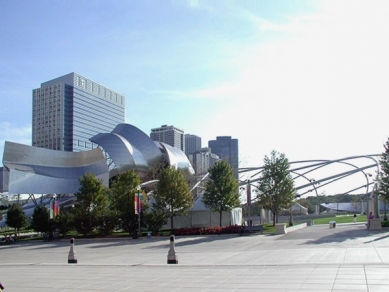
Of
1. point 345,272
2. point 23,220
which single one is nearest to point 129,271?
point 345,272

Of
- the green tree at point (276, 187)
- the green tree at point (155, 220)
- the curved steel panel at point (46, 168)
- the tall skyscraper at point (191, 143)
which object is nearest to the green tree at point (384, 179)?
the green tree at point (276, 187)

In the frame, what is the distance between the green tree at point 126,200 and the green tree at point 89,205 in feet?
5.99

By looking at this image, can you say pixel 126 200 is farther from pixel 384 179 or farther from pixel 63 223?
pixel 384 179

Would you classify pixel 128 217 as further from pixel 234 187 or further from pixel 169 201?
pixel 234 187

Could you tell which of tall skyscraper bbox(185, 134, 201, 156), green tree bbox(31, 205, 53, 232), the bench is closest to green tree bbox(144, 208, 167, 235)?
the bench

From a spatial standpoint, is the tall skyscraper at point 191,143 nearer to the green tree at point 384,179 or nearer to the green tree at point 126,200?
the green tree at point 126,200

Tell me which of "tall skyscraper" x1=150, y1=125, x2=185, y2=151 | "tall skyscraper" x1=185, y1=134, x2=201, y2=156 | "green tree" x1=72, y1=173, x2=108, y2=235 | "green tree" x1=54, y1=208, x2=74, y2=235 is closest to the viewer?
"green tree" x1=72, y1=173, x2=108, y2=235

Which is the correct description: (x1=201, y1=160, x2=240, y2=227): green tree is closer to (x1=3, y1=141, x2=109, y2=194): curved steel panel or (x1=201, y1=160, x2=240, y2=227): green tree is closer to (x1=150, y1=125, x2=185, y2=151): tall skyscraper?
(x1=3, y1=141, x2=109, y2=194): curved steel panel

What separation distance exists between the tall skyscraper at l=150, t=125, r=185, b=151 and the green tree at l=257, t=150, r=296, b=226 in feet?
381

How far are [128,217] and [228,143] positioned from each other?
469 feet

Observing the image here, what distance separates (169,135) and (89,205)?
11859 cm

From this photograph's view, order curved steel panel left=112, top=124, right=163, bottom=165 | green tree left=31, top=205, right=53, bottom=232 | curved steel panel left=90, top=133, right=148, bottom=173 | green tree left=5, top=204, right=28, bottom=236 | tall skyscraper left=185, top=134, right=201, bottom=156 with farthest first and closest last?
tall skyscraper left=185, top=134, right=201, bottom=156
curved steel panel left=112, top=124, right=163, bottom=165
curved steel panel left=90, top=133, right=148, bottom=173
green tree left=5, top=204, right=28, bottom=236
green tree left=31, top=205, right=53, bottom=232

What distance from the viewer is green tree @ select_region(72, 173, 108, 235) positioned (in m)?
43.3

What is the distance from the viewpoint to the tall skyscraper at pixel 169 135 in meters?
162
